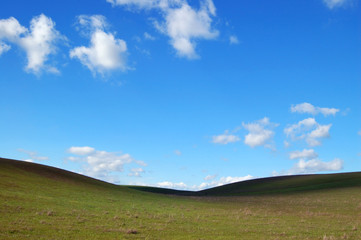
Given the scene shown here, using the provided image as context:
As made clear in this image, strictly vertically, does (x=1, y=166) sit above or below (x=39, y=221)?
above

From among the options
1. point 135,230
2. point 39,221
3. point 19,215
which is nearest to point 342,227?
point 135,230

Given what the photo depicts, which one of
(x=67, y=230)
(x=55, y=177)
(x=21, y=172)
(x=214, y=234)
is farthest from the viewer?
(x=55, y=177)

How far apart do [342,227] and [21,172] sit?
55.6 metres

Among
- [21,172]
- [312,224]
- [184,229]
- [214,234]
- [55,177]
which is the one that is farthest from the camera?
[55,177]

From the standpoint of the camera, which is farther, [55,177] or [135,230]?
[55,177]

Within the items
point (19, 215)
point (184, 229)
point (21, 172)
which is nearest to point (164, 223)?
point (184, 229)

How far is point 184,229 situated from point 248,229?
5.34m

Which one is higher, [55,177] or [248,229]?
[55,177]

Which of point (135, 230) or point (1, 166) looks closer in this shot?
point (135, 230)

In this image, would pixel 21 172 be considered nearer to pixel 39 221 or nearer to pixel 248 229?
pixel 39 221

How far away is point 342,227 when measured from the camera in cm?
2517

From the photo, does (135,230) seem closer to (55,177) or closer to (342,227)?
(342,227)

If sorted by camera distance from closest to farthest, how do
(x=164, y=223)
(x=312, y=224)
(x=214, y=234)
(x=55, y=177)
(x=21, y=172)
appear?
(x=214, y=234) → (x=164, y=223) → (x=312, y=224) → (x=21, y=172) → (x=55, y=177)

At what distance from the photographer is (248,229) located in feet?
76.2
